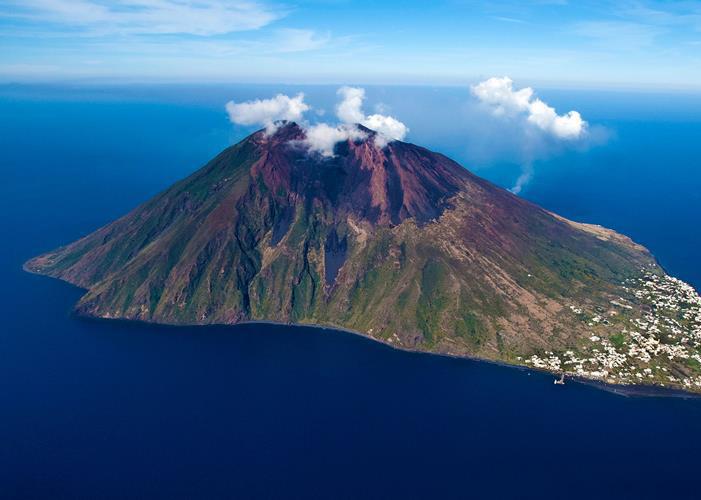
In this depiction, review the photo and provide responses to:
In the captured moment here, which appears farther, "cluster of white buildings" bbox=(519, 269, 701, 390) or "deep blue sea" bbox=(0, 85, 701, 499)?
"cluster of white buildings" bbox=(519, 269, 701, 390)

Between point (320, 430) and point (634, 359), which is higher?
point (320, 430)

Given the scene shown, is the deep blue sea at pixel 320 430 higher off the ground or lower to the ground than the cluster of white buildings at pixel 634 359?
higher

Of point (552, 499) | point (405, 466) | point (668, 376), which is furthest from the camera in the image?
point (668, 376)

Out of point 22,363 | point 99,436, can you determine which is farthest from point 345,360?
point 22,363

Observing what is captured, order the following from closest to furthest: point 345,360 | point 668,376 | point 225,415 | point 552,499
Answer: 1. point 552,499
2. point 225,415
3. point 668,376
4. point 345,360

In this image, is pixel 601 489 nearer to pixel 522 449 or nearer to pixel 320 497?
pixel 522 449

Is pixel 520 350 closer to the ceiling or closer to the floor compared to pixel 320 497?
closer to the floor

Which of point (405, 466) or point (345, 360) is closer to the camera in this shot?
point (405, 466)

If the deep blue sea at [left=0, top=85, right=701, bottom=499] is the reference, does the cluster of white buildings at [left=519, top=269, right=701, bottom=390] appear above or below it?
below

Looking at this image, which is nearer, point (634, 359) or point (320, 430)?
point (320, 430)

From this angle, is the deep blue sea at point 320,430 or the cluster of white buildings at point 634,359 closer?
the deep blue sea at point 320,430
